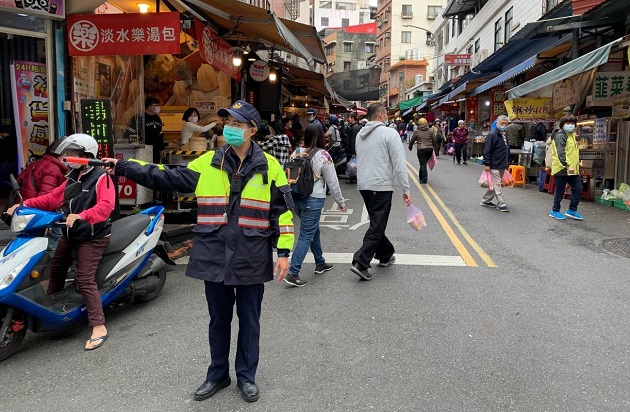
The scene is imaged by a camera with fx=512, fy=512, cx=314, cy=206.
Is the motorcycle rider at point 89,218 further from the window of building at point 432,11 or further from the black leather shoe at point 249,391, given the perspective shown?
the window of building at point 432,11

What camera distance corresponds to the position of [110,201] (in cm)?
425

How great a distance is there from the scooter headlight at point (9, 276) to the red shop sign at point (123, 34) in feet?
13.2

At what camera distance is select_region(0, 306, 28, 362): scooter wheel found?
386 centimetres

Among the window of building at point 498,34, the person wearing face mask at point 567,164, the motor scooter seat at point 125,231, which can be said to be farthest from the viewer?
the window of building at point 498,34

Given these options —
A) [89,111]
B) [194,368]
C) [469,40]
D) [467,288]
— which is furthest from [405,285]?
[469,40]

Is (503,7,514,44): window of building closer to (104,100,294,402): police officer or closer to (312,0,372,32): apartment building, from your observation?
(104,100,294,402): police officer

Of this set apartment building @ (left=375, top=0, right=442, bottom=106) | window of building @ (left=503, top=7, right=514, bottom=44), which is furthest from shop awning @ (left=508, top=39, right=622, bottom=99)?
apartment building @ (left=375, top=0, right=442, bottom=106)

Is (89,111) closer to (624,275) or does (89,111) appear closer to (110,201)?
(110,201)

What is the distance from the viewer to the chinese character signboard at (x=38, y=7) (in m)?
6.53

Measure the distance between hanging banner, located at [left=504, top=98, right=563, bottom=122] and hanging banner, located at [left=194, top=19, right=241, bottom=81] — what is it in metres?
8.51

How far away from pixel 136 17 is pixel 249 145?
4686mm

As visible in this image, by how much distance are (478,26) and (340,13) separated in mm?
56445

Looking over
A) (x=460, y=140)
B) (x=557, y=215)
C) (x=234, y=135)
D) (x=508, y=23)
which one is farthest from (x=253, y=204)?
(x=508, y=23)

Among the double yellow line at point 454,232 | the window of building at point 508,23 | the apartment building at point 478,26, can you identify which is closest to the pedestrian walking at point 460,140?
the apartment building at point 478,26
